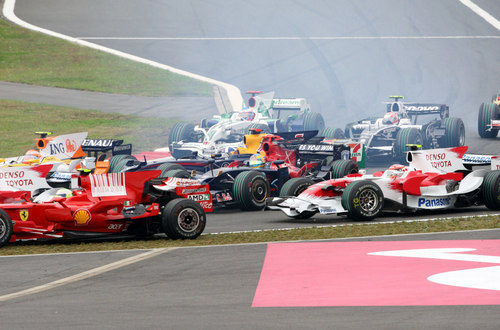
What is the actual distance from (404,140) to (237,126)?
605cm

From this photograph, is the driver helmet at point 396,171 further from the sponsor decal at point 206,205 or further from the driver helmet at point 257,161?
the driver helmet at point 257,161

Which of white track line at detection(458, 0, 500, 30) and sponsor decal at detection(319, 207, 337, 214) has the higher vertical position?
white track line at detection(458, 0, 500, 30)

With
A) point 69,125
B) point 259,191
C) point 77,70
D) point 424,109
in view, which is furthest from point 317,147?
point 77,70

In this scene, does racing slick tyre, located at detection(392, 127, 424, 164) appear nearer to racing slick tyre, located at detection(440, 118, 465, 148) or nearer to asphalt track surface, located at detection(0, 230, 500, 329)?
racing slick tyre, located at detection(440, 118, 465, 148)

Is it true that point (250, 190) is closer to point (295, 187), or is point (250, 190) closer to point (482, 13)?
point (295, 187)

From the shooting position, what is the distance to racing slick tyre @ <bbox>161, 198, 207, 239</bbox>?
15.6m

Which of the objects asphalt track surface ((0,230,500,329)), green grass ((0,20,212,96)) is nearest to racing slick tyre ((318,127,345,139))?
asphalt track surface ((0,230,500,329))

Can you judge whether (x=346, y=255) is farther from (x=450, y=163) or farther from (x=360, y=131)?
(x=360, y=131)

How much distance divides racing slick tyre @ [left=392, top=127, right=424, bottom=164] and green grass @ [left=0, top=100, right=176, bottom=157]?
11356mm

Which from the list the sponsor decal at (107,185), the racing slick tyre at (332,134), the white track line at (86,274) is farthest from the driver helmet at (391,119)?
the white track line at (86,274)

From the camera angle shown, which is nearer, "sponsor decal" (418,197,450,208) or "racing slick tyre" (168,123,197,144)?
"sponsor decal" (418,197,450,208)

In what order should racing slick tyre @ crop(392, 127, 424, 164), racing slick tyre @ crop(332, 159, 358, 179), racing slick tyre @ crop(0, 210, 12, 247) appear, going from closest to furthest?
racing slick tyre @ crop(0, 210, 12, 247)
racing slick tyre @ crop(332, 159, 358, 179)
racing slick tyre @ crop(392, 127, 424, 164)

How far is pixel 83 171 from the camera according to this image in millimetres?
16297

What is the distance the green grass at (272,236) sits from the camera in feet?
50.5
